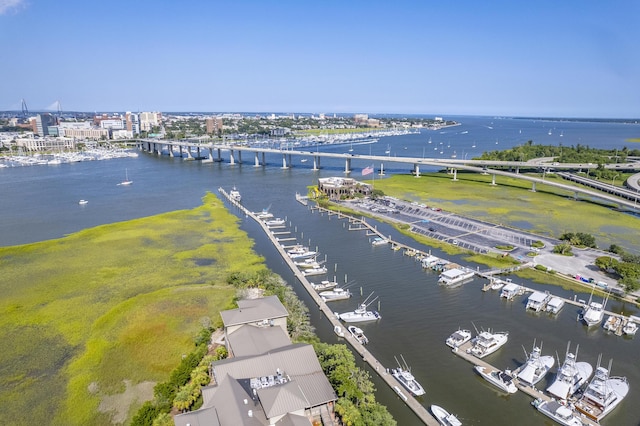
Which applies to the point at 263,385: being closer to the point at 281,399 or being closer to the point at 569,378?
the point at 281,399

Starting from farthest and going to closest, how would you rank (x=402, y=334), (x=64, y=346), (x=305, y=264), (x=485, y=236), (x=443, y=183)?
(x=443, y=183) < (x=485, y=236) < (x=305, y=264) < (x=402, y=334) < (x=64, y=346)

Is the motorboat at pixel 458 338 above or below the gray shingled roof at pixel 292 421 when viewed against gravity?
below

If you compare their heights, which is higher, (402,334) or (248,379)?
(248,379)

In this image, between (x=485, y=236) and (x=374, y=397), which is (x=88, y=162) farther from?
(x=374, y=397)

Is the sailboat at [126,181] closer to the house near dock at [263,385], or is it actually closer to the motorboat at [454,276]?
the house near dock at [263,385]

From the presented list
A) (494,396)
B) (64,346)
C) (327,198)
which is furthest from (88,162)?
(494,396)

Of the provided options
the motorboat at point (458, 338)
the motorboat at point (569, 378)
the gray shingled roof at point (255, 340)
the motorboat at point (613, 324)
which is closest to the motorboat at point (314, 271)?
the gray shingled roof at point (255, 340)

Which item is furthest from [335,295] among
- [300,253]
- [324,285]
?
[300,253]

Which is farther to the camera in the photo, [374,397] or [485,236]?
[485,236]

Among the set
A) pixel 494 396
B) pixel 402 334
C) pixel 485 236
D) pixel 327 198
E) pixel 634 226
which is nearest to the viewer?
pixel 494 396
